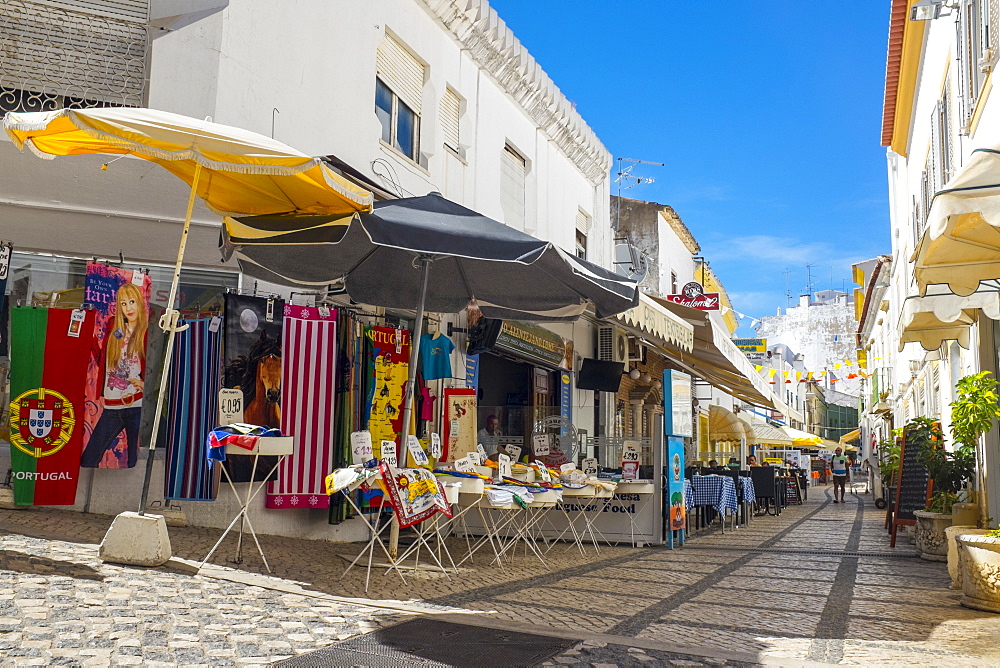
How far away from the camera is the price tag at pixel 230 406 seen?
24.1ft

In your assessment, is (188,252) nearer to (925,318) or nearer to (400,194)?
(400,194)

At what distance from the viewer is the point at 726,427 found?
24.9 metres

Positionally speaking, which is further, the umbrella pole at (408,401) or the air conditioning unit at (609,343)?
the air conditioning unit at (609,343)

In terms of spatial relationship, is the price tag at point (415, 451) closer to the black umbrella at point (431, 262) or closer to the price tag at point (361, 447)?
the price tag at point (361, 447)

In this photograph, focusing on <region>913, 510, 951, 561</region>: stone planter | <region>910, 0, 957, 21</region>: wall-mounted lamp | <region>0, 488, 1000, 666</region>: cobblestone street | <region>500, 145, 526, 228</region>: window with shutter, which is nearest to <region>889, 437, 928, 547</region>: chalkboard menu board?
<region>913, 510, 951, 561</region>: stone planter

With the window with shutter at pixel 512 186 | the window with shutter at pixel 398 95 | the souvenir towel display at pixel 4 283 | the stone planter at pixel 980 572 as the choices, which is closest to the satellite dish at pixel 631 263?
the window with shutter at pixel 512 186

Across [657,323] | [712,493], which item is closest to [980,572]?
[657,323]

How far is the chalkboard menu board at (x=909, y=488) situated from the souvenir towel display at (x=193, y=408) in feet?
25.8

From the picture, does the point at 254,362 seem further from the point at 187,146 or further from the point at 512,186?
the point at 512,186

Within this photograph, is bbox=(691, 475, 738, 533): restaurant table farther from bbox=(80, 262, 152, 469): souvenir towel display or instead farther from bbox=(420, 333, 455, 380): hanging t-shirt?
bbox=(80, 262, 152, 469): souvenir towel display

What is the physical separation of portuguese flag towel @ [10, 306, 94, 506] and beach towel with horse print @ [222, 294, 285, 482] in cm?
117

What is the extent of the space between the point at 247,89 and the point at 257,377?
9.17 ft

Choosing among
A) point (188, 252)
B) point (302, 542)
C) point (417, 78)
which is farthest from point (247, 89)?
point (302, 542)

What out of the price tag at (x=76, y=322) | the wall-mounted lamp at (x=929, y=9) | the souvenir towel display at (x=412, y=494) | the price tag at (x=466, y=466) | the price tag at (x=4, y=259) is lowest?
the souvenir towel display at (x=412, y=494)
